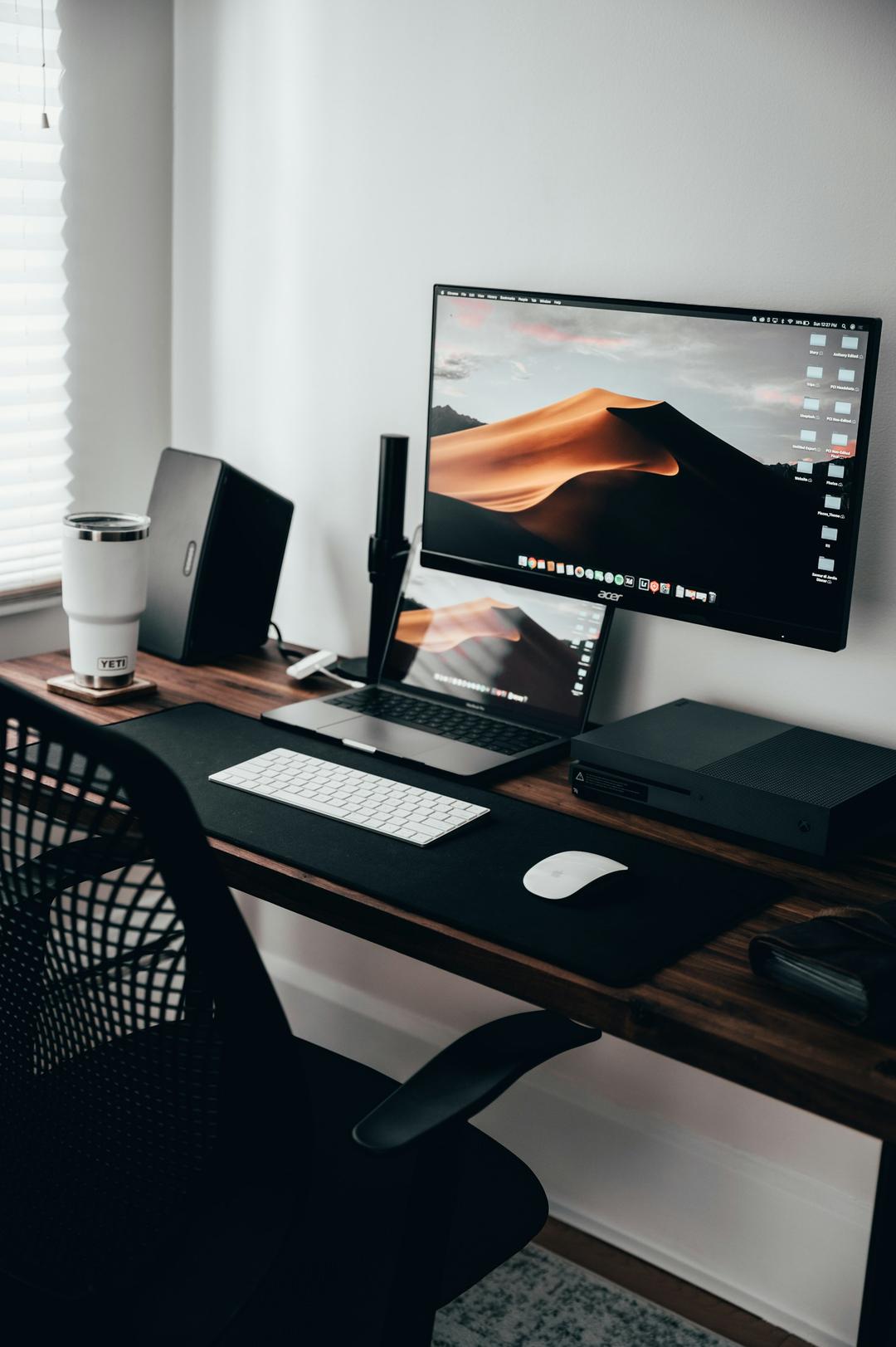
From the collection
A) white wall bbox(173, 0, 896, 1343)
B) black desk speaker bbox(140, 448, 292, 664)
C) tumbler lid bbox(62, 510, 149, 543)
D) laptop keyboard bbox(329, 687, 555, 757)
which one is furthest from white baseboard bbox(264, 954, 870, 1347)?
tumbler lid bbox(62, 510, 149, 543)

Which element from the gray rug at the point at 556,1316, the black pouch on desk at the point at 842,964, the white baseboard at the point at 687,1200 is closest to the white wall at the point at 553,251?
the white baseboard at the point at 687,1200

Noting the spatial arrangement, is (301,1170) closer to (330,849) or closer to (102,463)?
(330,849)

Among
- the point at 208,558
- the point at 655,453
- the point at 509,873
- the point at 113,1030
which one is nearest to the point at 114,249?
the point at 208,558

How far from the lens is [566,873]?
133 centimetres

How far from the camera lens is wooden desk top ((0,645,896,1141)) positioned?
1072 mm

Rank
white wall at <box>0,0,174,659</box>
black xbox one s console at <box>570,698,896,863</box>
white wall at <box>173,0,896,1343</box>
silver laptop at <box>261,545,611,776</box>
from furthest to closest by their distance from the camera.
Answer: white wall at <box>0,0,174,659</box>, silver laptop at <box>261,545,611,776</box>, white wall at <box>173,0,896,1343</box>, black xbox one s console at <box>570,698,896,863</box>

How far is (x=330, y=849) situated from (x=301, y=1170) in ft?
1.52

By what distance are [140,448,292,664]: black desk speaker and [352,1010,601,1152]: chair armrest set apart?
1.05 m

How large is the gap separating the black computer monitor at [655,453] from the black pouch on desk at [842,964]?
438 millimetres

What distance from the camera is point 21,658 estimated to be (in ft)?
7.04

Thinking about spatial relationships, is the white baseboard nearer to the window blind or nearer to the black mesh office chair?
the black mesh office chair

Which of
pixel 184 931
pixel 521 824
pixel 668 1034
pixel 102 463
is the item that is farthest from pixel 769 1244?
pixel 102 463

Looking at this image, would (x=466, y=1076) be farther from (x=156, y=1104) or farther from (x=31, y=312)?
(x=31, y=312)

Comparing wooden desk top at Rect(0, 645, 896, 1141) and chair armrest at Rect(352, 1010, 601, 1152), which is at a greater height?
wooden desk top at Rect(0, 645, 896, 1141)
